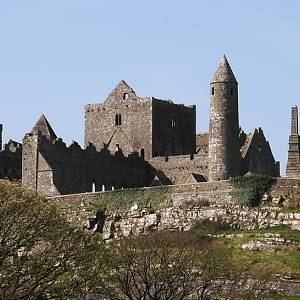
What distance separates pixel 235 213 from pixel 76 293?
22.7m

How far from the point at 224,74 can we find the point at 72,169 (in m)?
13.8

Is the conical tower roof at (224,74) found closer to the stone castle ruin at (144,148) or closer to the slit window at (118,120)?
the stone castle ruin at (144,148)

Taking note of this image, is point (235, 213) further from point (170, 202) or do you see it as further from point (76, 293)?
point (76, 293)

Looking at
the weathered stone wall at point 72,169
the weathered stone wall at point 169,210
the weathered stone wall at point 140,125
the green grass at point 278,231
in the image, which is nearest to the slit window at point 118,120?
the weathered stone wall at point 140,125

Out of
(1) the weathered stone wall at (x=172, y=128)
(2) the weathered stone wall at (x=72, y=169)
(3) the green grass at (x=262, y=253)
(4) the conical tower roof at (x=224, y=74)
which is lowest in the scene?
(3) the green grass at (x=262, y=253)

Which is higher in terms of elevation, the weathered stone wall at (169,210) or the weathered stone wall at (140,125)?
the weathered stone wall at (140,125)

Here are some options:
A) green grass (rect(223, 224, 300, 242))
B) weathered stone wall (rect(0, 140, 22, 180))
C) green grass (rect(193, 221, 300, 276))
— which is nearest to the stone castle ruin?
weathered stone wall (rect(0, 140, 22, 180))

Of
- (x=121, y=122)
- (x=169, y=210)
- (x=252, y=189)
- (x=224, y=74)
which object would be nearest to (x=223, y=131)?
(x=224, y=74)

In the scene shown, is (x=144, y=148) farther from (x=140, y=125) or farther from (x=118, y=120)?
(x=118, y=120)

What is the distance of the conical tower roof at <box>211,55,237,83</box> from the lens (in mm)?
98250

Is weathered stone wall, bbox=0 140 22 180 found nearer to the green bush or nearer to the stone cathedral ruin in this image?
the stone cathedral ruin

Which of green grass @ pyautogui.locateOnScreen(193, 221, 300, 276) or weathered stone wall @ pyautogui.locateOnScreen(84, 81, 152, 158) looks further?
weathered stone wall @ pyautogui.locateOnScreen(84, 81, 152, 158)

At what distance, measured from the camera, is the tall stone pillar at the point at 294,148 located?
322ft

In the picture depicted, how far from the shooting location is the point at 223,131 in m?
97.0
